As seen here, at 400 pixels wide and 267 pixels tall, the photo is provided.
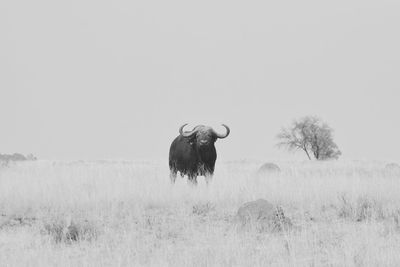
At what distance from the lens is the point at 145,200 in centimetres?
1117

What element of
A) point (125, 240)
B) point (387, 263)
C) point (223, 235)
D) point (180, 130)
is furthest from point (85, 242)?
point (180, 130)

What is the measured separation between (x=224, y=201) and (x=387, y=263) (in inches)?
206

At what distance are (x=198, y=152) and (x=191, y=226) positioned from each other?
19.5 feet

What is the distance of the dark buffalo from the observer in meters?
14.6

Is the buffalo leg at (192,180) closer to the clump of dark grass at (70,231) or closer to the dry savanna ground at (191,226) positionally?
the dry savanna ground at (191,226)

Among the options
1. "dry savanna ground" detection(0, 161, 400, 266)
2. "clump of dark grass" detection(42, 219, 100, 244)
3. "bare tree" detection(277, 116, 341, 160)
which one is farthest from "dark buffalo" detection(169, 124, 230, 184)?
"bare tree" detection(277, 116, 341, 160)

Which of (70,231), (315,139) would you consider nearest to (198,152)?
(70,231)

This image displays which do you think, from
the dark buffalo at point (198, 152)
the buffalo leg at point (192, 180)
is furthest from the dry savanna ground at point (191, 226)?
the dark buffalo at point (198, 152)

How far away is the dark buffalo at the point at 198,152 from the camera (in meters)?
14.6

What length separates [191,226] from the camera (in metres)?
8.92

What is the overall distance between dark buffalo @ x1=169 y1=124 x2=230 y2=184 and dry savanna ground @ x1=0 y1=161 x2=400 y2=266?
46.7 inches

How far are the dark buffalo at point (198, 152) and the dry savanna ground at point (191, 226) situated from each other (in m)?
1.19

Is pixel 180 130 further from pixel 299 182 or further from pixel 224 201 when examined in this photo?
pixel 224 201

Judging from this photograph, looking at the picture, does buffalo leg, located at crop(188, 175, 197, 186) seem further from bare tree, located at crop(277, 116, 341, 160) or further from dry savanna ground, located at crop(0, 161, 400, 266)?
bare tree, located at crop(277, 116, 341, 160)
